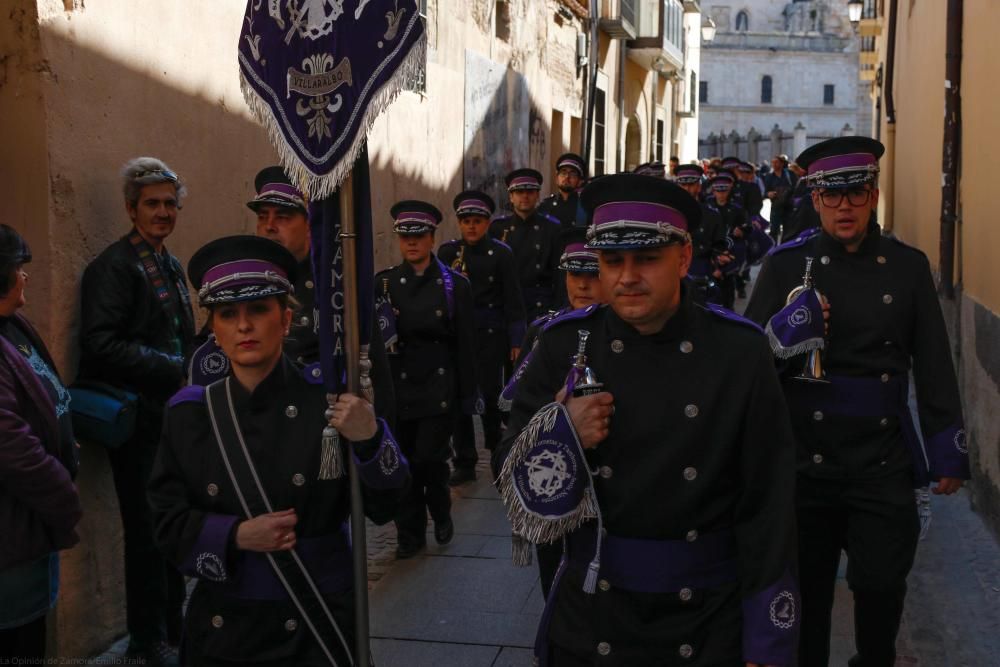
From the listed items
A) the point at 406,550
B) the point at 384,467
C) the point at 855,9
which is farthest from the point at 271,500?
the point at 855,9

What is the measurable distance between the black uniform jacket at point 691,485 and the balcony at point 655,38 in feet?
71.8

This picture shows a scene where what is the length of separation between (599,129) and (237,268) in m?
19.1

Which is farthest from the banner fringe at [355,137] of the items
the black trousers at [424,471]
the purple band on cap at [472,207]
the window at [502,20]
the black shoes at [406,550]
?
the window at [502,20]

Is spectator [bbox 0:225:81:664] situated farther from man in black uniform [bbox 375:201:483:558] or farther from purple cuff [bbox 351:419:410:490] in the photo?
man in black uniform [bbox 375:201:483:558]

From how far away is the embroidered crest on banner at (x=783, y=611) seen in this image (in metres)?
3.04

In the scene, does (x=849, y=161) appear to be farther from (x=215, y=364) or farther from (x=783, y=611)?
(x=215, y=364)

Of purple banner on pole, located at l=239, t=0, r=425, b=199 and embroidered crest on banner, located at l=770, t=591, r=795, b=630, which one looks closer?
embroidered crest on banner, located at l=770, t=591, r=795, b=630

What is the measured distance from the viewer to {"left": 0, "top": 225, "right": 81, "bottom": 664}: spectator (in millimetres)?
3873

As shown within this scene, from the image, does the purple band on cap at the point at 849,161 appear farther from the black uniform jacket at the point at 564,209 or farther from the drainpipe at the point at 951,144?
the black uniform jacket at the point at 564,209

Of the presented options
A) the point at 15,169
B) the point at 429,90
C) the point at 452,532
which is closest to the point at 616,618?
the point at 15,169

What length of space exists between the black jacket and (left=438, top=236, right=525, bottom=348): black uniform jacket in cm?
358

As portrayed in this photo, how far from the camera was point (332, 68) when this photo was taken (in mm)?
3713

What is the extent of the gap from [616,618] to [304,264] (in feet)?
9.71

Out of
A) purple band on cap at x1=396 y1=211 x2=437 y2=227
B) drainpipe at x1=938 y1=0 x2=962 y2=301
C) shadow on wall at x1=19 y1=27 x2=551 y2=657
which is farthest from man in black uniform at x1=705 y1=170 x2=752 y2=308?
shadow on wall at x1=19 y1=27 x2=551 y2=657
